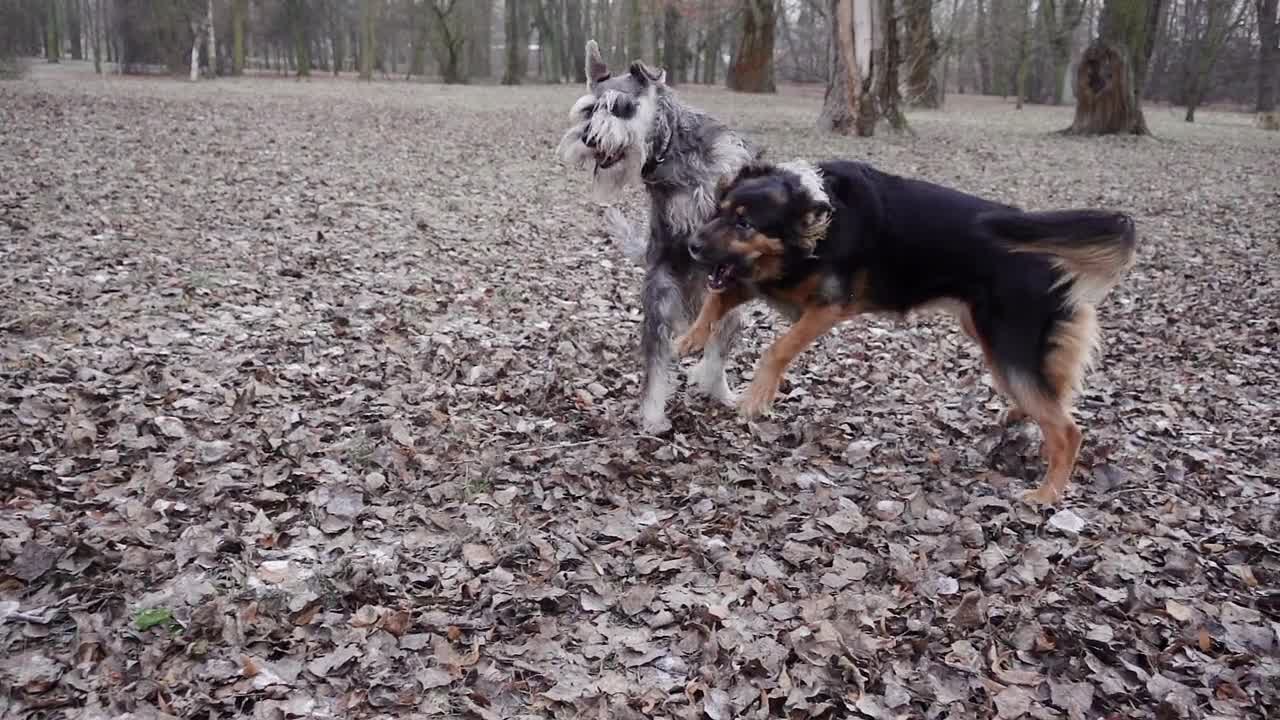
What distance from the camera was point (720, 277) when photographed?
4.82m

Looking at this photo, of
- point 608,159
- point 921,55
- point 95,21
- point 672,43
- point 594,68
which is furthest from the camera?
point 95,21

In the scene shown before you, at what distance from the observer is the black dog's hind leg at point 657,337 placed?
5336mm

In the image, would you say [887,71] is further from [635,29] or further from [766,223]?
[635,29]

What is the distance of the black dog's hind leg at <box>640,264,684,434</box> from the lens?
17.5 feet

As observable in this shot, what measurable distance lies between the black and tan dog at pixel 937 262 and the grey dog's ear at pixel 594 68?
1.27 meters

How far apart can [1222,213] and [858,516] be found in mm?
11257

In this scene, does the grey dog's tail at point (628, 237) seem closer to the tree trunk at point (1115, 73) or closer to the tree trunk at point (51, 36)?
the tree trunk at point (1115, 73)

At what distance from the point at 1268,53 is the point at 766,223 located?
3889 centimetres

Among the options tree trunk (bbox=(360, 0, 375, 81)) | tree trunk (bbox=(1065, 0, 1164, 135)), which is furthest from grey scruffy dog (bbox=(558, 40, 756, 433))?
tree trunk (bbox=(360, 0, 375, 81))

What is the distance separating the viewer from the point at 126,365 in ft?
20.1

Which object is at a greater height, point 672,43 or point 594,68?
point 672,43

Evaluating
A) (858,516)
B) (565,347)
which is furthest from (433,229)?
(858,516)

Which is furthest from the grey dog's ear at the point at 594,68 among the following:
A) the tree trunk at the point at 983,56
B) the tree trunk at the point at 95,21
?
the tree trunk at the point at 95,21

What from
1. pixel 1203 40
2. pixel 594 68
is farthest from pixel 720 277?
pixel 1203 40
